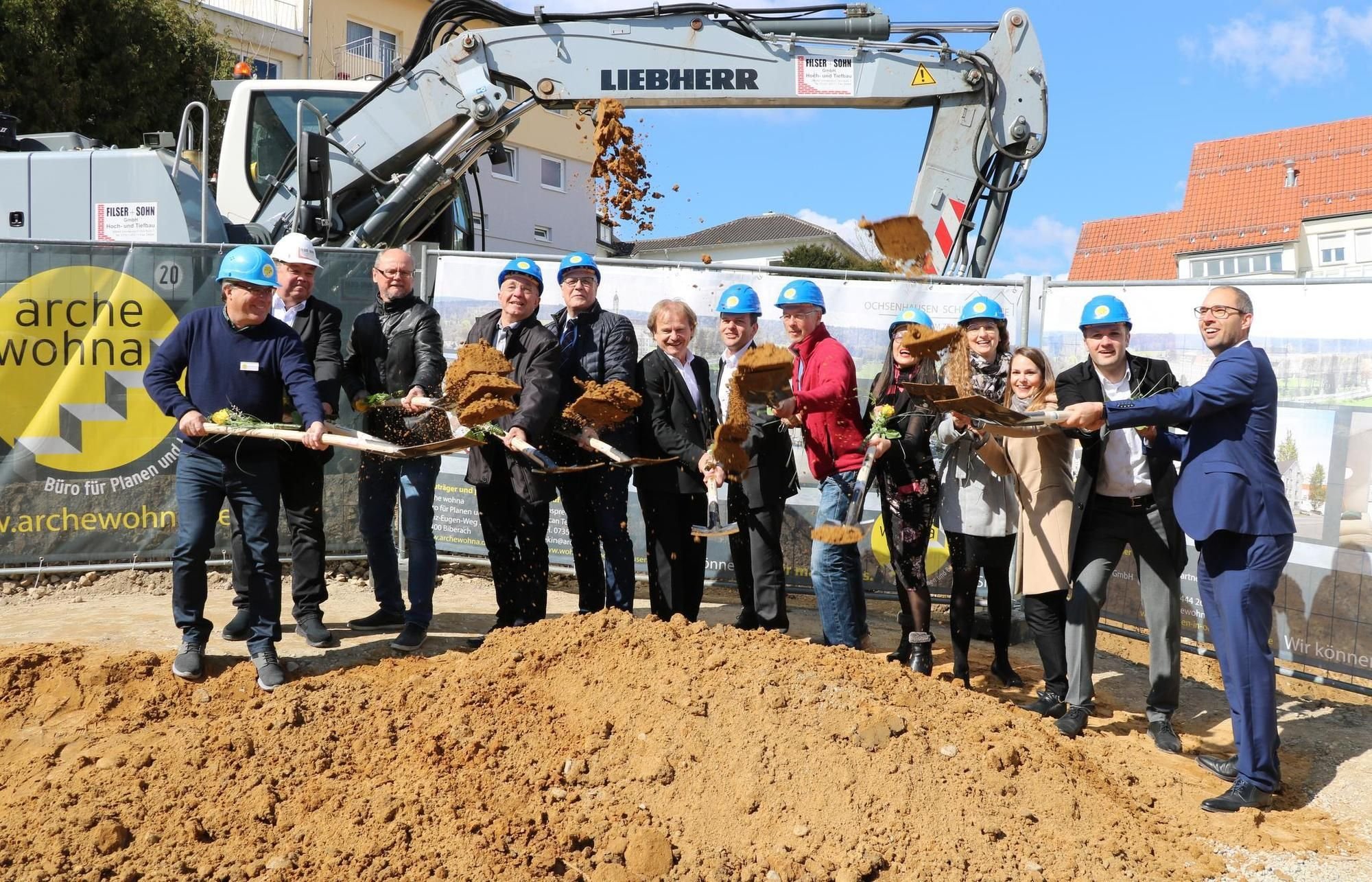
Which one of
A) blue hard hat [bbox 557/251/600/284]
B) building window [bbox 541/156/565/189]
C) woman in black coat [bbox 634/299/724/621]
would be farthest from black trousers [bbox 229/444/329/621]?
building window [bbox 541/156/565/189]

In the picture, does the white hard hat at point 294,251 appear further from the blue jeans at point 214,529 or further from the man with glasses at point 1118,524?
the man with glasses at point 1118,524

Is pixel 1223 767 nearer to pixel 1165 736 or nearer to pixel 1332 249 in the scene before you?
pixel 1165 736

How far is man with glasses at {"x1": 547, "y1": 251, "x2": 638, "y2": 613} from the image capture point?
226 inches

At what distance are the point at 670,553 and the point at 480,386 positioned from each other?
1349 mm

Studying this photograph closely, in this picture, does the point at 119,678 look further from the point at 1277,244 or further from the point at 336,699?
the point at 1277,244

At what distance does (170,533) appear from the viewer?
730 cm

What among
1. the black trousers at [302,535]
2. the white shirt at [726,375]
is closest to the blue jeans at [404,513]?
the black trousers at [302,535]

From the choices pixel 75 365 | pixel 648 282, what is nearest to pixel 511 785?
pixel 648 282

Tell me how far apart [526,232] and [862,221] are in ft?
89.0

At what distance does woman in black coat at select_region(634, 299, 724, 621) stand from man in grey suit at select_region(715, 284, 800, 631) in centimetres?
19

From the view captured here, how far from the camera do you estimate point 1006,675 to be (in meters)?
5.88

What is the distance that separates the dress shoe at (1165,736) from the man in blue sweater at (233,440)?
4090 mm

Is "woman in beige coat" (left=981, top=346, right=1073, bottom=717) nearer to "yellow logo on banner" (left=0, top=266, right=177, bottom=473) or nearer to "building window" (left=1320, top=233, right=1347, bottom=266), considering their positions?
"yellow logo on banner" (left=0, top=266, right=177, bottom=473)

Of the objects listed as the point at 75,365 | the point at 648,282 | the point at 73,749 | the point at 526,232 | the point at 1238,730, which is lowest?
the point at 73,749
